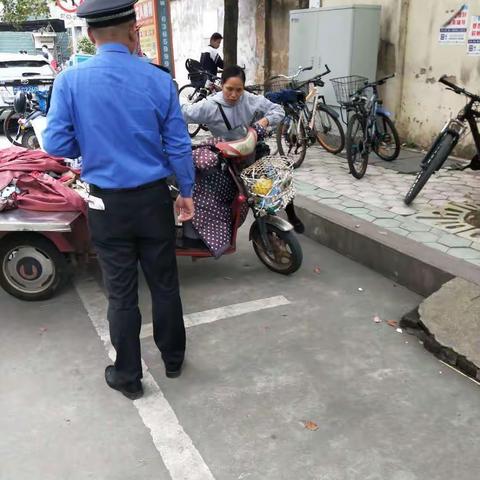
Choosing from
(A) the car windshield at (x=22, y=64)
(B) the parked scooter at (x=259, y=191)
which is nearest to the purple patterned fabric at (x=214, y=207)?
(B) the parked scooter at (x=259, y=191)

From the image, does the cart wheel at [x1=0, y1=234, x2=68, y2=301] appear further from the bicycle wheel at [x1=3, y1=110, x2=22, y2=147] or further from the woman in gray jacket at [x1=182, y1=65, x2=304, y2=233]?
the bicycle wheel at [x1=3, y1=110, x2=22, y2=147]

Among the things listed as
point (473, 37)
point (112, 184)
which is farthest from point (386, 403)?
point (473, 37)

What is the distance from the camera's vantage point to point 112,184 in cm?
254

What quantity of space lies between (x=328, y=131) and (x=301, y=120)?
2.56ft

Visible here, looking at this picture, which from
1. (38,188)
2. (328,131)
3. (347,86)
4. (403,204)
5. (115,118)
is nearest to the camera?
(115,118)

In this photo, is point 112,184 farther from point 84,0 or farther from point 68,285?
point 68,285

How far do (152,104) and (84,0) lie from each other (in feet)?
1.84

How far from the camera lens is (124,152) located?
2.52 metres

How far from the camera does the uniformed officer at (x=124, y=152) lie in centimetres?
244

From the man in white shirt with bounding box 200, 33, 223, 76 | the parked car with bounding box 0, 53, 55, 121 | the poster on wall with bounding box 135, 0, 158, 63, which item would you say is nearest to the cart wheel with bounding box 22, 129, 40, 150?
the parked car with bounding box 0, 53, 55, 121

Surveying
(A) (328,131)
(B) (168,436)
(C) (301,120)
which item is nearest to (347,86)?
(A) (328,131)

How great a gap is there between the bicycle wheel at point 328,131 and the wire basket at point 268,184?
328 cm

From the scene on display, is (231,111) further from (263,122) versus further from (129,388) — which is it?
(129,388)

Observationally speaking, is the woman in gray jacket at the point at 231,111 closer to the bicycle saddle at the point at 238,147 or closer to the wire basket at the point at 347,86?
the bicycle saddle at the point at 238,147
